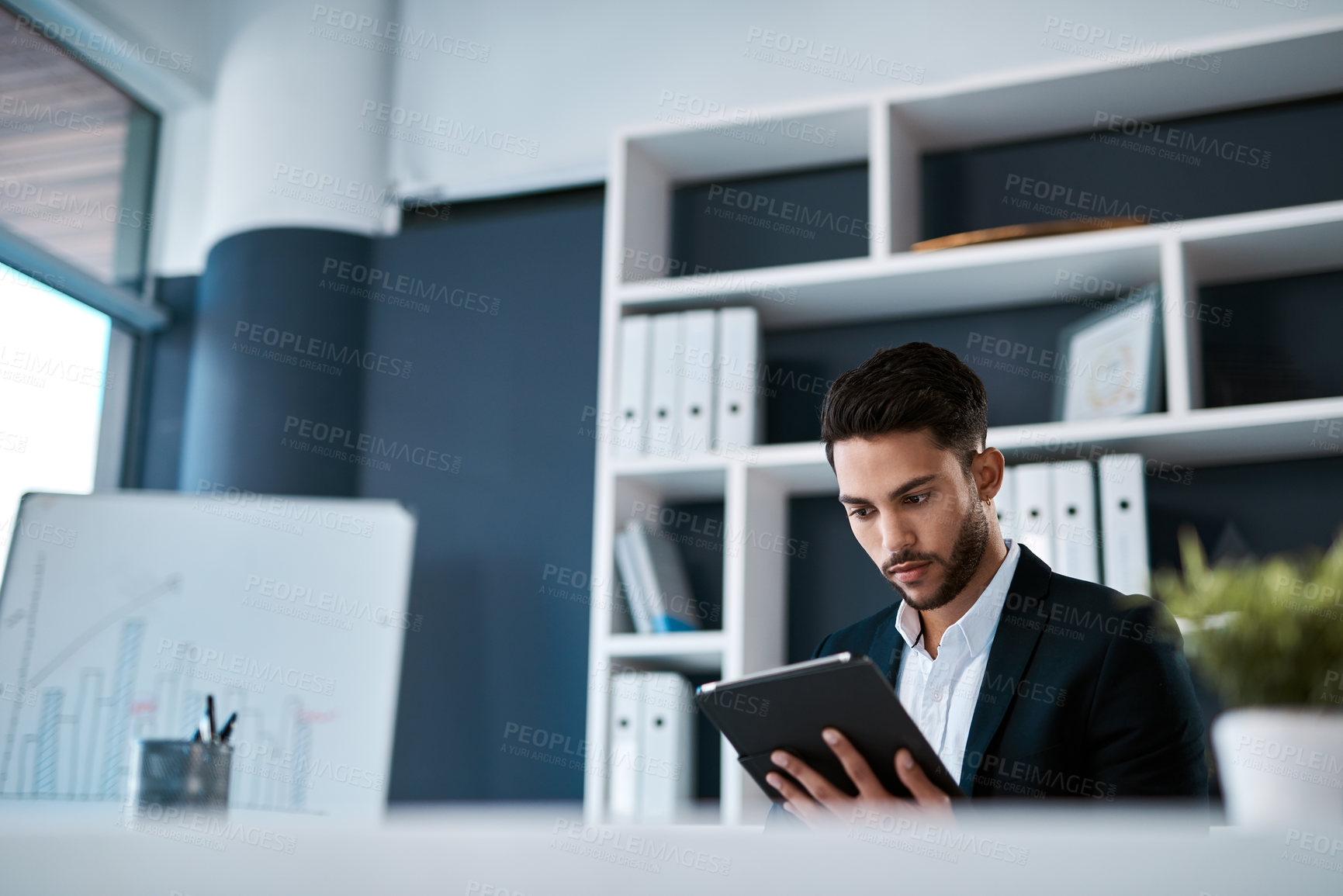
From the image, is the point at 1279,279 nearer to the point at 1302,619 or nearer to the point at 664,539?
the point at 664,539

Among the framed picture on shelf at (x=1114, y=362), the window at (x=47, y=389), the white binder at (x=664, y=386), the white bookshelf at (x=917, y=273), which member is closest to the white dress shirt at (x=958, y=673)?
the white bookshelf at (x=917, y=273)

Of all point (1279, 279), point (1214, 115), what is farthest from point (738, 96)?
point (1279, 279)

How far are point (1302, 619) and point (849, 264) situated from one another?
6.47 feet

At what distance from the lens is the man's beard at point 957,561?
70.0 inches

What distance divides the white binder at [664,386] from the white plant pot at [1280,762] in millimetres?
1971

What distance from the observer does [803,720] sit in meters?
1.48

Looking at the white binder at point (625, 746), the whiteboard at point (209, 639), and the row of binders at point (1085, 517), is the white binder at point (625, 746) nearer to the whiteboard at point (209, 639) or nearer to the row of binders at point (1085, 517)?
the whiteboard at point (209, 639)

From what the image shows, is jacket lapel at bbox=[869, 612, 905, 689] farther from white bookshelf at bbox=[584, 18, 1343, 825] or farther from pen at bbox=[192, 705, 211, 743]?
pen at bbox=[192, 705, 211, 743]

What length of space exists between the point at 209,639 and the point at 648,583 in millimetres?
1051

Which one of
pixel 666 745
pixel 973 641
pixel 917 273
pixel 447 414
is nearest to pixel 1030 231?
pixel 917 273

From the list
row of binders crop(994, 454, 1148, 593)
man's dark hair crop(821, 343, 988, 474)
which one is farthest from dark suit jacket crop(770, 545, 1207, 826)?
row of binders crop(994, 454, 1148, 593)

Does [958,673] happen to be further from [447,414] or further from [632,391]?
[447,414]

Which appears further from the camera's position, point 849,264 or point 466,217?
point 466,217

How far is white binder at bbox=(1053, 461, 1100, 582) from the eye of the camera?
2398mm
